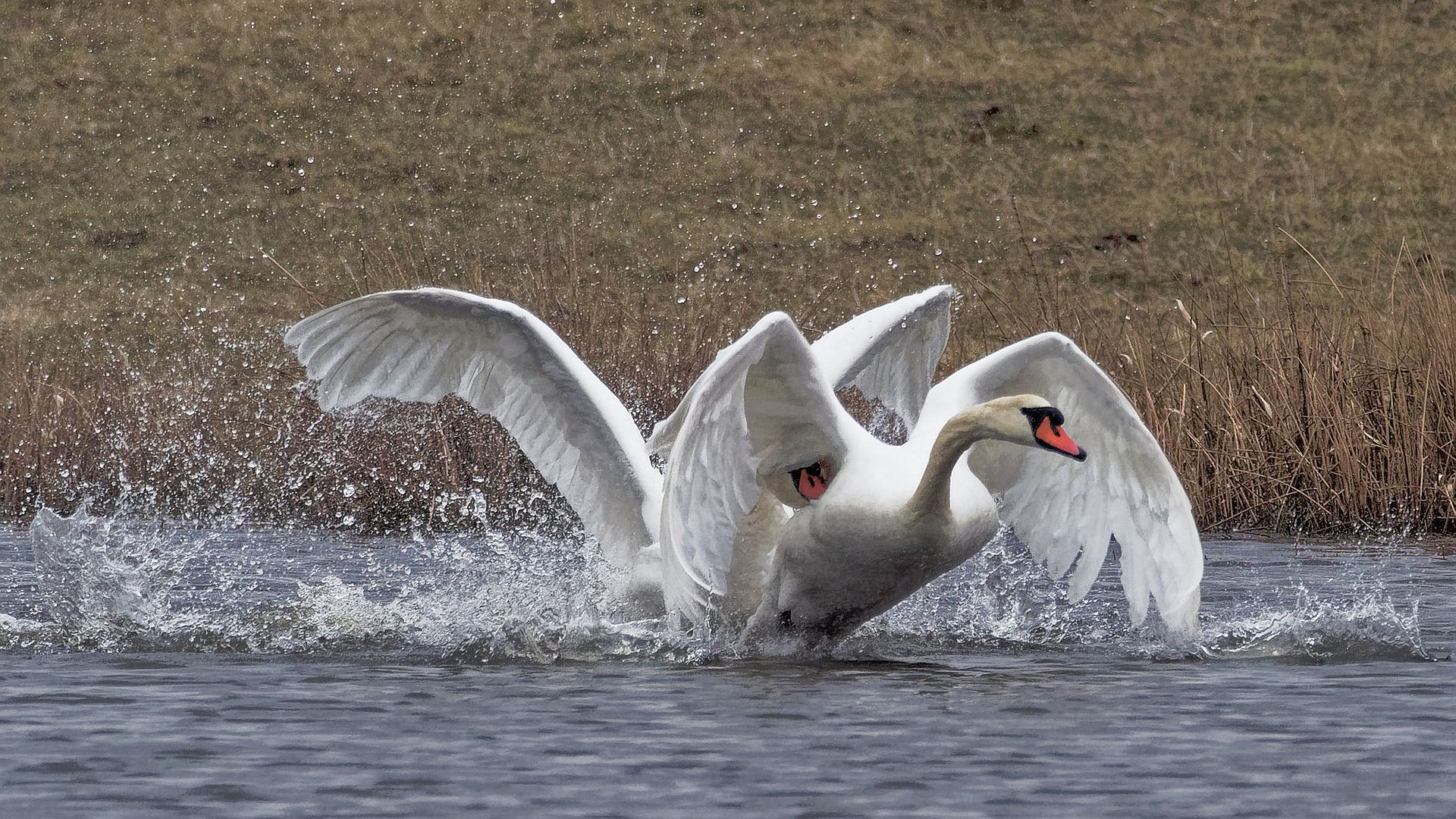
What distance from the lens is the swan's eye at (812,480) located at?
8156 millimetres

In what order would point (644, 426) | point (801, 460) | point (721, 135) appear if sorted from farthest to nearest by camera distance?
point (721, 135) → point (644, 426) → point (801, 460)

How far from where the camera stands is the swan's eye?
816 centimetres

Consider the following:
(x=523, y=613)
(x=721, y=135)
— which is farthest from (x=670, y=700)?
(x=721, y=135)

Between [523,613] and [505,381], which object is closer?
[523,613]

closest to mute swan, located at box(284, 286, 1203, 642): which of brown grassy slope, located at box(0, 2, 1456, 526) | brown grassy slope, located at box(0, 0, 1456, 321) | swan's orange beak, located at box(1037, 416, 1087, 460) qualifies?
swan's orange beak, located at box(1037, 416, 1087, 460)

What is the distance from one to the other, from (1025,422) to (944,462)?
1.02 feet

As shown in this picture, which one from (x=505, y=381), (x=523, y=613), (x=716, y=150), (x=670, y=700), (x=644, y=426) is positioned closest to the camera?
(x=670, y=700)

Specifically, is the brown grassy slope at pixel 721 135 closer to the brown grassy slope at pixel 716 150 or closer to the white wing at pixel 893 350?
the brown grassy slope at pixel 716 150

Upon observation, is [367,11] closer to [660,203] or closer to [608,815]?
[660,203]

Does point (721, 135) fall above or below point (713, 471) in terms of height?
above

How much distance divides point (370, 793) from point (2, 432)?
31.3 feet

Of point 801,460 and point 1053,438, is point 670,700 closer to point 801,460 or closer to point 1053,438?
point 801,460

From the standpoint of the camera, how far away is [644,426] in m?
12.9

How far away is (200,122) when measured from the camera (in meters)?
32.1
